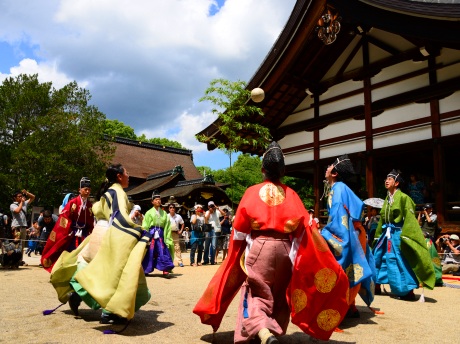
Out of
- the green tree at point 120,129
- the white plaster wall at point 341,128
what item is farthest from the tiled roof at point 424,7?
the green tree at point 120,129

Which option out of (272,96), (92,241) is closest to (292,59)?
(272,96)

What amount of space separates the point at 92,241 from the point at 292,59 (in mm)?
9443

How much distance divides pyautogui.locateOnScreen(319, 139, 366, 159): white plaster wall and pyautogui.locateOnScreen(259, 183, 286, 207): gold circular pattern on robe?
8875 mm

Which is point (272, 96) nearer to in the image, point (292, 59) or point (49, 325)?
point (292, 59)

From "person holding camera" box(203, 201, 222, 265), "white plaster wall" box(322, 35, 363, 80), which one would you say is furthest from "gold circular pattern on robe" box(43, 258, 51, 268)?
"white plaster wall" box(322, 35, 363, 80)

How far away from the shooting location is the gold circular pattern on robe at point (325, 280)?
325cm

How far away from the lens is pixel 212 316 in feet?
11.2

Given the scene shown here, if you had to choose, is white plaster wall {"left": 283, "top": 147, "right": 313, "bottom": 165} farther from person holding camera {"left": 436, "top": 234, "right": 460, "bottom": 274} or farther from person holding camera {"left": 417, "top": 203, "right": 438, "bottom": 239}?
person holding camera {"left": 436, "top": 234, "right": 460, "bottom": 274}

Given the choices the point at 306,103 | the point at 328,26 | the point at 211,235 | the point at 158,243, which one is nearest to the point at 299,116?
the point at 306,103

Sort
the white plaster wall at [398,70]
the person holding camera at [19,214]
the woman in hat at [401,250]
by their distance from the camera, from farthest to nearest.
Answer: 1. the white plaster wall at [398,70]
2. the person holding camera at [19,214]
3. the woman in hat at [401,250]

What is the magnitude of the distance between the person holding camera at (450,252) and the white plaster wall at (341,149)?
329 cm

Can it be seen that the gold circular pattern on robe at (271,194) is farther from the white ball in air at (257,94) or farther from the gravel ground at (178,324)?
the white ball in air at (257,94)

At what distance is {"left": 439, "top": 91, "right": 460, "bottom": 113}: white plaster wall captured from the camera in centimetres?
Result: 985

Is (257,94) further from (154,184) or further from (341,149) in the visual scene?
(154,184)
